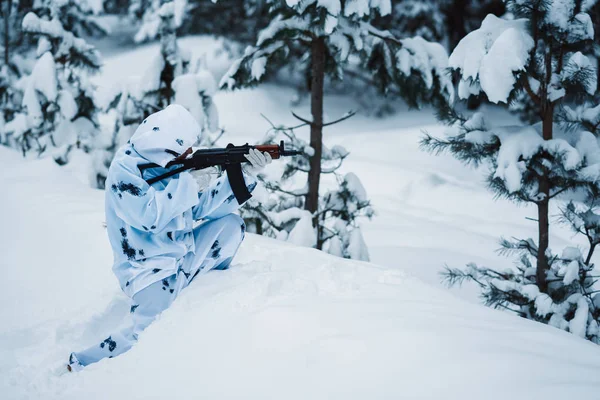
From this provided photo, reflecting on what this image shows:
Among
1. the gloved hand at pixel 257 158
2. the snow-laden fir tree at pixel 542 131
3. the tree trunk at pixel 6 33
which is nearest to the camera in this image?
the gloved hand at pixel 257 158

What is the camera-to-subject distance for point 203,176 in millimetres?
3361

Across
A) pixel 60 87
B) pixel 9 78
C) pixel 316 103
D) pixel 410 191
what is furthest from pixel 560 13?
pixel 9 78

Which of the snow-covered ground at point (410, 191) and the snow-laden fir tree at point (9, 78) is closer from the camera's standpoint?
the snow-covered ground at point (410, 191)

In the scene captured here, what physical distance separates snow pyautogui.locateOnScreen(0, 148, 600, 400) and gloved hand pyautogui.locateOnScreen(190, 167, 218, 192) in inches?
22.9

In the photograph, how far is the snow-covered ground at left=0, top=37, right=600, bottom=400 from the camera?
202cm

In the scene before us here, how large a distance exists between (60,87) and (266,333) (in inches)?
314

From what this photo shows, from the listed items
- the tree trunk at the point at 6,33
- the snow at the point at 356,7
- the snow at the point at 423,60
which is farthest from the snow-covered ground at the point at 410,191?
the snow at the point at 356,7

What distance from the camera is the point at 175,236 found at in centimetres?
319

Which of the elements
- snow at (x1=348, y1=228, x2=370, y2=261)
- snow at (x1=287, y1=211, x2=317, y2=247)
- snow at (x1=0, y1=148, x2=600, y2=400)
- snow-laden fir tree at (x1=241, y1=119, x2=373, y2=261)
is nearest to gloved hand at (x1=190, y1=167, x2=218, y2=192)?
snow at (x1=0, y1=148, x2=600, y2=400)

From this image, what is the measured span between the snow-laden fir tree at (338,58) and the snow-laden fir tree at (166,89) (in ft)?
4.57

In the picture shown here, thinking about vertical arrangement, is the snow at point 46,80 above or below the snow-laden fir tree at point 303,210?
above

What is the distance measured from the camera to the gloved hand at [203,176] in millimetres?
3270

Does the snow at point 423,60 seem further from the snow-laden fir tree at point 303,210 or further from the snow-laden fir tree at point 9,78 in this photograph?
the snow-laden fir tree at point 9,78

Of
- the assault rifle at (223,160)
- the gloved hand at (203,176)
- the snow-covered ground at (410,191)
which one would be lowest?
the snow-covered ground at (410,191)
